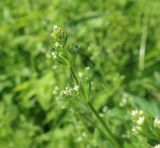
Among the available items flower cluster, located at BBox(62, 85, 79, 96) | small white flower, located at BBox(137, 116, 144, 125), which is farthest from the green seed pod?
small white flower, located at BBox(137, 116, 144, 125)

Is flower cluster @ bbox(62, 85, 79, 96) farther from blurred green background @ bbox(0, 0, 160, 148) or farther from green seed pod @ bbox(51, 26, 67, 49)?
blurred green background @ bbox(0, 0, 160, 148)

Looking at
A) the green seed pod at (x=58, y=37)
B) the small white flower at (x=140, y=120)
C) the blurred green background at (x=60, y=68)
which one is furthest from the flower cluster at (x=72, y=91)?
the blurred green background at (x=60, y=68)

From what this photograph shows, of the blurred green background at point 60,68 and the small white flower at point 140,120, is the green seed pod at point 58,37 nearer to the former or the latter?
the small white flower at point 140,120

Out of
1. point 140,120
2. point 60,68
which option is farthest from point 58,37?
point 60,68

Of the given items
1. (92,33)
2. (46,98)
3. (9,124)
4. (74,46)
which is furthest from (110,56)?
(74,46)

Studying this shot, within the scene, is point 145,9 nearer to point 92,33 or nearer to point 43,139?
point 92,33

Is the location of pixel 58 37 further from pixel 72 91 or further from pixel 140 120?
pixel 140 120

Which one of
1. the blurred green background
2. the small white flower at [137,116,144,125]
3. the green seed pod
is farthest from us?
the blurred green background

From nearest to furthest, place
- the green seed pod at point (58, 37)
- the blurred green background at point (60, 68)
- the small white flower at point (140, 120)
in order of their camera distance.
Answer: the small white flower at point (140, 120), the green seed pod at point (58, 37), the blurred green background at point (60, 68)

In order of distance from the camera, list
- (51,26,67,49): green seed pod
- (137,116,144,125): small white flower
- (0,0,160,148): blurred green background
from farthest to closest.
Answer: (0,0,160,148): blurred green background, (51,26,67,49): green seed pod, (137,116,144,125): small white flower
